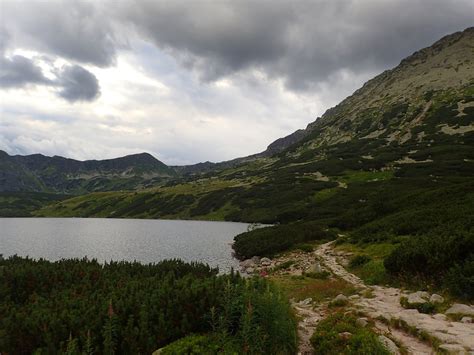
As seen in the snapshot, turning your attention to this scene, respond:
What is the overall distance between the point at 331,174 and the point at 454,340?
10453 cm

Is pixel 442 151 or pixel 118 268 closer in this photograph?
pixel 118 268

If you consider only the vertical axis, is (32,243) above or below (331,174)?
below

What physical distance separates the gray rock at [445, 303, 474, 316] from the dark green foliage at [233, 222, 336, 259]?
86.1 ft

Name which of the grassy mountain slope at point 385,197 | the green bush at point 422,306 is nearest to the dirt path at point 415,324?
the green bush at point 422,306

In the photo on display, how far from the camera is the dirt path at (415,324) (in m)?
9.34

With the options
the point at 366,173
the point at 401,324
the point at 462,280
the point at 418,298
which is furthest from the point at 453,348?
the point at 366,173

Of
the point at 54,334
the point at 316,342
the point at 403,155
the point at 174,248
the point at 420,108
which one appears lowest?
the point at 174,248

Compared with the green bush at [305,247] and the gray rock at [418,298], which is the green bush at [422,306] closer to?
the gray rock at [418,298]

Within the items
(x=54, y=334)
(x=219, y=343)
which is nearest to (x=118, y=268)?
(x=54, y=334)

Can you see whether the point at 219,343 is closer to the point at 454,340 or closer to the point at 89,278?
the point at 454,340

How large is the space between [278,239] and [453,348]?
32710 mm

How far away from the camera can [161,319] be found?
386 inches

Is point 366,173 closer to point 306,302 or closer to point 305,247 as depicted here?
point 305,247

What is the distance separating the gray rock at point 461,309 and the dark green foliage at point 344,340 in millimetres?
3915
